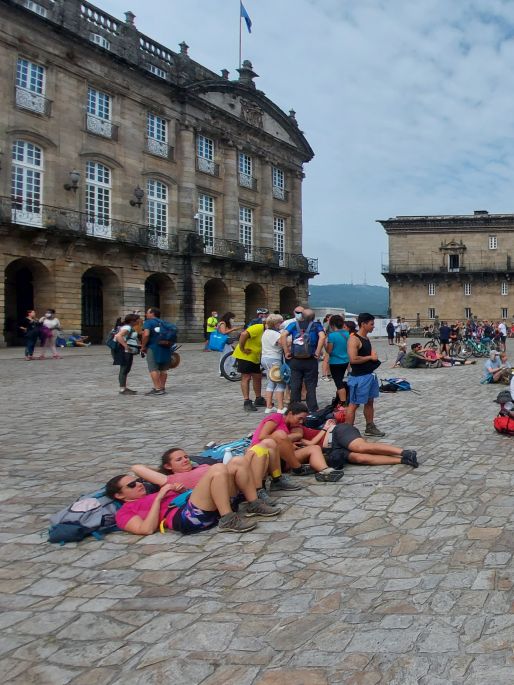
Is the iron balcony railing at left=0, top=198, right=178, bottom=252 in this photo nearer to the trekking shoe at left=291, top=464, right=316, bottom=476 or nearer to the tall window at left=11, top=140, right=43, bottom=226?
the tall window at left=11, top=140, right=43, bottom=226

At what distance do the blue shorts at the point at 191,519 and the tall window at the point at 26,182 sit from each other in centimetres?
2350

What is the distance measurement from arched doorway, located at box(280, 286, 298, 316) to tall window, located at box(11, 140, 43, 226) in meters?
20.3

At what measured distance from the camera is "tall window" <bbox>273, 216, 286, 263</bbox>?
41.4 m

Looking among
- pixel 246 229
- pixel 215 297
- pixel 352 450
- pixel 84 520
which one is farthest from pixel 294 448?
pixel 246 229

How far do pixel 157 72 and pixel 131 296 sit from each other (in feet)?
40.6

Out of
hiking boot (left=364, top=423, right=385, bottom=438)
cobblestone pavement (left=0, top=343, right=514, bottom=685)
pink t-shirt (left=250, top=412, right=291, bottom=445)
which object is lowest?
cobblestone pavement (left=0, top=343, right=514, bottom=685)

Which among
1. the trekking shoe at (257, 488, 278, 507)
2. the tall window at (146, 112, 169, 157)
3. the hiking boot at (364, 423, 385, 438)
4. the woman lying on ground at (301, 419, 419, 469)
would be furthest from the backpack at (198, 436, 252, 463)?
the tall window at (146, 112, 169, 157)

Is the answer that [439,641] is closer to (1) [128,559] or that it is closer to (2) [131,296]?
(1) [128,559]

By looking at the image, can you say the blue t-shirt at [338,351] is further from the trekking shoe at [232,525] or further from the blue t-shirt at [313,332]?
the trekking shoe at [232,525]

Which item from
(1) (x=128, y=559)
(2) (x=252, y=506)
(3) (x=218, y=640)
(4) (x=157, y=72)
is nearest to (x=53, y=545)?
(1) (x=128, y=559)

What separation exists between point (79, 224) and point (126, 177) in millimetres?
4467

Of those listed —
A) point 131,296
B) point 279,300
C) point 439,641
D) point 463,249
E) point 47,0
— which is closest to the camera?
point 439,641

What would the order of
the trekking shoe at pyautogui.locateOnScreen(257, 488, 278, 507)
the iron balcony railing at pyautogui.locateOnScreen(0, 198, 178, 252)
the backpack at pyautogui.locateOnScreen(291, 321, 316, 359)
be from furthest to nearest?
1. the iron balcony railing at pyautogui.locateOnScreen(0, 198, 178, 252)
2. the backpack at pyautogui.locateOnScreen(291, 321, 316, 359)
3. the trekking shoe at pyautogui.locateOnScreen(257, 488, 278, 507)

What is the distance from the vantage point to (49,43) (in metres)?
26.3
